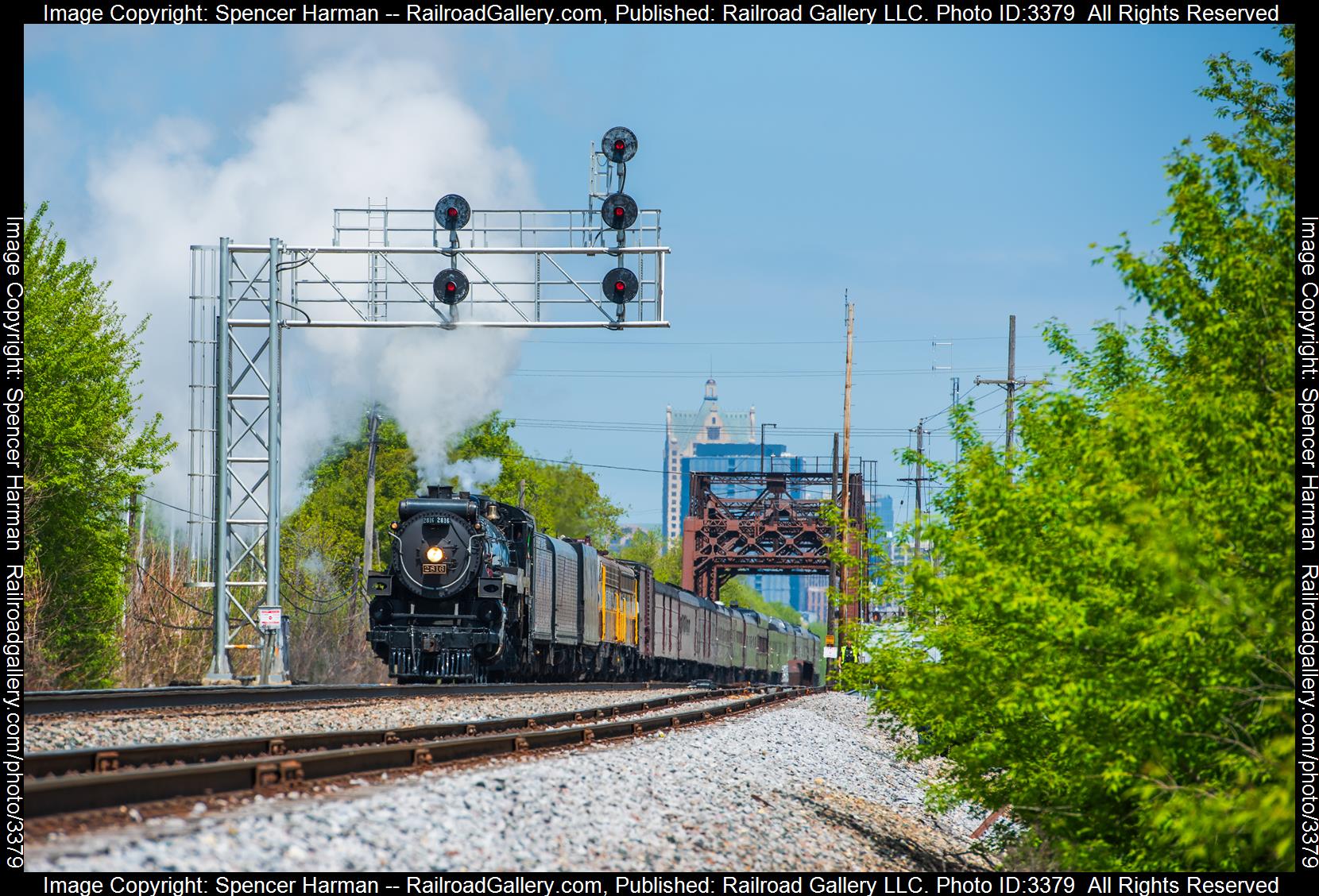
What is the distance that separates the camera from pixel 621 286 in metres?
25.3

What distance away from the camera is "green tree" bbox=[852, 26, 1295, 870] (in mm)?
10180

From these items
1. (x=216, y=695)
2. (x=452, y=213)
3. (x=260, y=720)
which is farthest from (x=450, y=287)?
(x=260, y=720)

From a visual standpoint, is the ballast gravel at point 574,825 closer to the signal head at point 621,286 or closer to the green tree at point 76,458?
the signal head at point 621,286

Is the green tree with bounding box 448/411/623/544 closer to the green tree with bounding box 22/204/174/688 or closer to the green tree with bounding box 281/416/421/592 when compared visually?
the green tree with bounding box 281/416/421/592

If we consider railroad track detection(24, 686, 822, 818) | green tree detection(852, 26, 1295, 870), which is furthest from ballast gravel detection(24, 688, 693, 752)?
green tree detection(852, 26, 1295, 870)

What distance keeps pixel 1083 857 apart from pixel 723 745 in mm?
6310

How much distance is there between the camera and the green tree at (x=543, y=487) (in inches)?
3167

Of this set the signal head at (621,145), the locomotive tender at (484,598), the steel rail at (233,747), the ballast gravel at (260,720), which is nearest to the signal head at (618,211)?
the signal head at (621,145)

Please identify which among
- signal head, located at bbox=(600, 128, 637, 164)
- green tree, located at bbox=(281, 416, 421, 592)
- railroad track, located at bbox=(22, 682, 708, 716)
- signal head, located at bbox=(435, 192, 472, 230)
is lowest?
railroad track, located at bbox=(22, 682, 708, 716)

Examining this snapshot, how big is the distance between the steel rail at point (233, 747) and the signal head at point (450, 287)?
9391 mm

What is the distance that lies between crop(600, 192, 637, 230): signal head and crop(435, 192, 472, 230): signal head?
265cm

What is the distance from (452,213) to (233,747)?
15.3 metres

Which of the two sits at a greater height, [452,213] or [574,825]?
[452,213]

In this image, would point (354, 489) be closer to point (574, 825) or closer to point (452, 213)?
point (452, 213)
